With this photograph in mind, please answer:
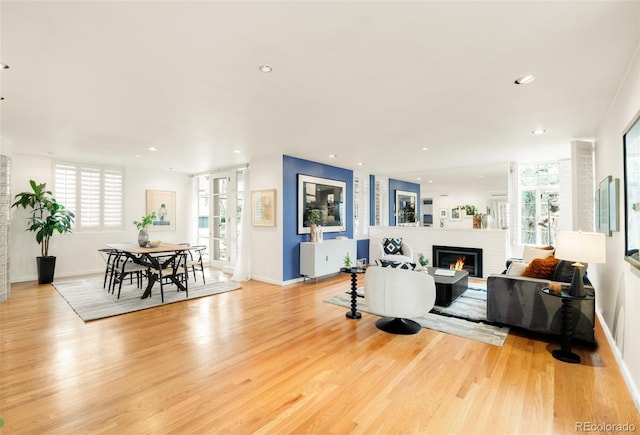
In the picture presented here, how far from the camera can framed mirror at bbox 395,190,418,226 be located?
9.52m

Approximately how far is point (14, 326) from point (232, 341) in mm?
2761

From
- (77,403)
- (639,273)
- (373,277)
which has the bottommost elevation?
(77,403)

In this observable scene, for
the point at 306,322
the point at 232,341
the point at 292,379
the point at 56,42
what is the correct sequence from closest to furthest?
the point at 56,42 < the point at 292,379 < the point at 232,341 < the point at 306,322

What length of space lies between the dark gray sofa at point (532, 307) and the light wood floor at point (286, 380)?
20 cm

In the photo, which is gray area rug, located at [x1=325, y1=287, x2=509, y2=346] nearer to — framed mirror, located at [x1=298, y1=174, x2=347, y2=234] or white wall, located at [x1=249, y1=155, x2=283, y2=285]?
white wall, located at [x1=249, y1=155, x2=283, y2=285]

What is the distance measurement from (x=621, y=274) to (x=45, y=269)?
28.5 feet

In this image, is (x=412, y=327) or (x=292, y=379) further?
(x=412, y=327)

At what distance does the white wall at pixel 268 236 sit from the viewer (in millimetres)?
5953

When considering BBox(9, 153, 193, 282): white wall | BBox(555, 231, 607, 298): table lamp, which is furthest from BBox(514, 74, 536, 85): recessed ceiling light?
BBox(9, 153, 193, 282): white wall

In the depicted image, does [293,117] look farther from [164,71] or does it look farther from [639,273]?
[639,273]

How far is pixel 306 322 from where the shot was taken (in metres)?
3.83

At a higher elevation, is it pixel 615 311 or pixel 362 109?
pixel 362 109

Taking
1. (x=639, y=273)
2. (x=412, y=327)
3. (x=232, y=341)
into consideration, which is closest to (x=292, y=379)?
(x=232, y=341)

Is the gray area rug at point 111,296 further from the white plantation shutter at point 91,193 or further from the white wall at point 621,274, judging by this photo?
the white wall at point 621,274
